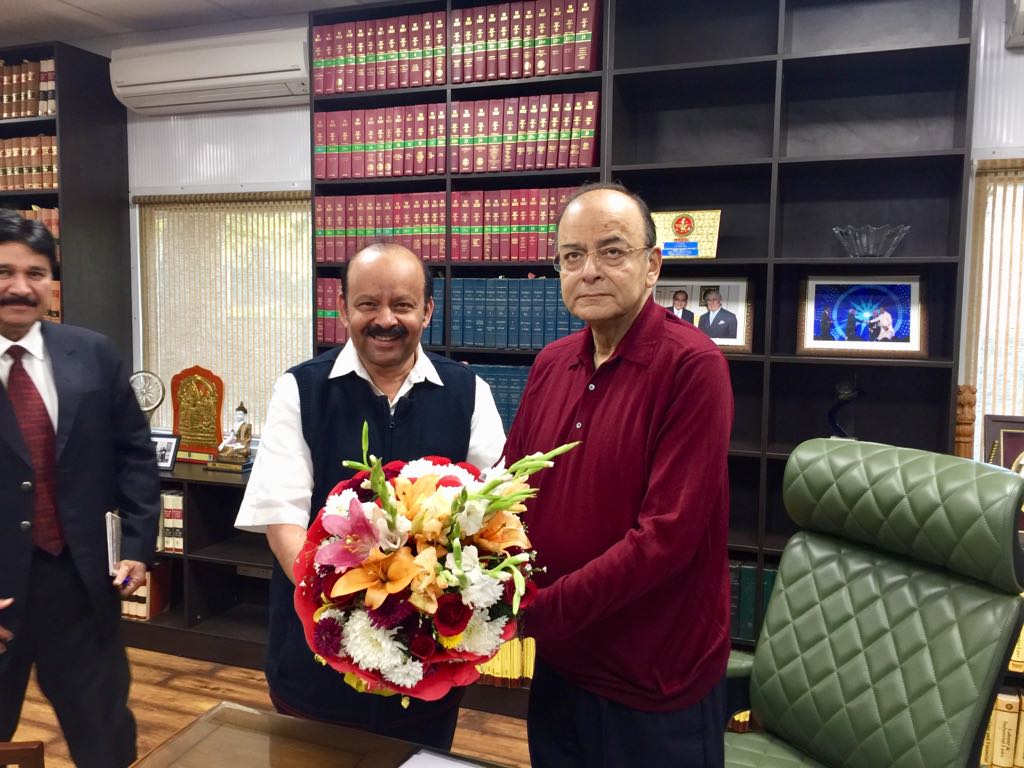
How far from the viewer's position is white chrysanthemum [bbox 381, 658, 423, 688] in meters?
0.88

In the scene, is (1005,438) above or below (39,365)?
below

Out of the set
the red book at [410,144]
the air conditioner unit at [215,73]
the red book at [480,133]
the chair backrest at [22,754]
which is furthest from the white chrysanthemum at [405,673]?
the air conditioner unit at [215,73]

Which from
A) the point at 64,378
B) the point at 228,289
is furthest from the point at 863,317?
the point at 228,289

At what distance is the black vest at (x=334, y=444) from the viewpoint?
1404mm

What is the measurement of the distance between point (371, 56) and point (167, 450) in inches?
75.4

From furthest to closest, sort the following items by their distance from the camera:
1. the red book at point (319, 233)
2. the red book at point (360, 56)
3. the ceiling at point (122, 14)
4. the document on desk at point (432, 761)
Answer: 1. the ceiling at point (122, 14)
2. the red book at point (319, 233)
3. the red book at point (360, 56)
4. the document on desk at point (432, 761)

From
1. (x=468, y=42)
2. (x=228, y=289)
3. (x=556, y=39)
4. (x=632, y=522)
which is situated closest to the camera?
(x=632, y=522)

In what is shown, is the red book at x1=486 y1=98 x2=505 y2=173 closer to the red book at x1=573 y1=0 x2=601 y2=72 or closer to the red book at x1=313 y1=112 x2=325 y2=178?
the red book at x1=573 y1=0 x2=601 y2=72

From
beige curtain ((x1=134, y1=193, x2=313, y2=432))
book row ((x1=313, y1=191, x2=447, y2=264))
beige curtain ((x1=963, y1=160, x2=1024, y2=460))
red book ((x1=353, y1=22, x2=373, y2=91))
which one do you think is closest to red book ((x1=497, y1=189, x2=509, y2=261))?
book row ((x1=313, y1=191, x2=447, y2=264))

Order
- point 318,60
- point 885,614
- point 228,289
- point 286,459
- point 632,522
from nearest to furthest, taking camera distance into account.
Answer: point 632,522
point 286,459
point 885,614
point 318,60
point 228,289

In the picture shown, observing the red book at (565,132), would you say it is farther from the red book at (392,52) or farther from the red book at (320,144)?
the red book at (320,144)

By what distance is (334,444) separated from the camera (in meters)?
1.42

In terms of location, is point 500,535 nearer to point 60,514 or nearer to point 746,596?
point 60,514

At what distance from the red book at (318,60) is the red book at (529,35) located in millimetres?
856
